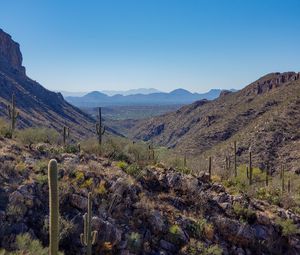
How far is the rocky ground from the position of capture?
13.8 meters

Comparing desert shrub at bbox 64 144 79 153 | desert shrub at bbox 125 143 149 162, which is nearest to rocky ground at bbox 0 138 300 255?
desert shrub at bbox 64 144 79 153

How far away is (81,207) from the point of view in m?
15.0

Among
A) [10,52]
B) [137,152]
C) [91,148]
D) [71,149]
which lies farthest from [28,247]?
[10,52]

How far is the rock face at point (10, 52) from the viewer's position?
4418 inches

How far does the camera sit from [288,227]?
17.5 meters

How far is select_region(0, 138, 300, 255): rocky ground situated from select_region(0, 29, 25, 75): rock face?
97460 mm

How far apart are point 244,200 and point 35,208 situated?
9.07m

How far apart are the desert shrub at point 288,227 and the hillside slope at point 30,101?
162 feet

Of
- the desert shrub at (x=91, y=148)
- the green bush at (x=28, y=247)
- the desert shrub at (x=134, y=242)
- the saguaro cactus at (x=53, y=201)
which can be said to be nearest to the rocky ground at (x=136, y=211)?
the desert shrub at (x=134, y=242)

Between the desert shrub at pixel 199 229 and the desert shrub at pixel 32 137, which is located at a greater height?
the desert shrub at pixel 32 137

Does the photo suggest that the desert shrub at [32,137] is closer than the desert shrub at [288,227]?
No

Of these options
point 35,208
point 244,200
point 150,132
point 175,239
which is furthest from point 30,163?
point 150,132

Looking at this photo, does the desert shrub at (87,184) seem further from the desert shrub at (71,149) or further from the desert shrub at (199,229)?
the desert shrub at (71,149)

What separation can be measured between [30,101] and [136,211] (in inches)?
2861
